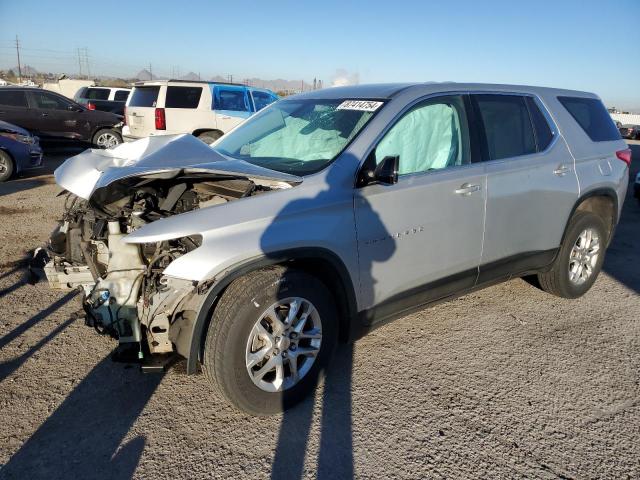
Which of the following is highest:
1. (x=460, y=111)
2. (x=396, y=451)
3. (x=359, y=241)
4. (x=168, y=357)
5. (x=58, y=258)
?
(x=460, y=111)

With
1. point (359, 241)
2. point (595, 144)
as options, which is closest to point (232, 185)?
point (359, 241)

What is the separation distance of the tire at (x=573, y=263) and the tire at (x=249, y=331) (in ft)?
8.29

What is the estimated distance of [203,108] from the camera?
11.1 m

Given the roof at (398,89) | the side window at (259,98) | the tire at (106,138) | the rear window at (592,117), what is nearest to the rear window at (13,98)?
the tire at (106,138)

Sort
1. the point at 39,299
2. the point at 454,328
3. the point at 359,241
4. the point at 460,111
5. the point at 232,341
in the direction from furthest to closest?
the point at 39,299 → the point at 454,328 → the point at 460,111 → the point at 359,241 → the point at 232,341

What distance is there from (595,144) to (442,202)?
82.6 inches

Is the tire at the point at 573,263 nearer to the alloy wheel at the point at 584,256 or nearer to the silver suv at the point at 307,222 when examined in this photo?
the alloy wheel at the point at 584,256

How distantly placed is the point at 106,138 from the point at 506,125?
43.1 feet

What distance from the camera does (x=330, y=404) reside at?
2934 mm

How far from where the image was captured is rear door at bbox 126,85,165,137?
1094 centimetres

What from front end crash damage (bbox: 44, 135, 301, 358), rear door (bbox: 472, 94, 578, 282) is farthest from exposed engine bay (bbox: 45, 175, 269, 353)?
rear door (bbox: 472, 94, 578, 282)

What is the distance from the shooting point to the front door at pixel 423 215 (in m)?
2.97

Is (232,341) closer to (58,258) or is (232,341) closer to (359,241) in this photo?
(359,241)

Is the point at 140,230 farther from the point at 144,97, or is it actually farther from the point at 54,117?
the point at 54,117
